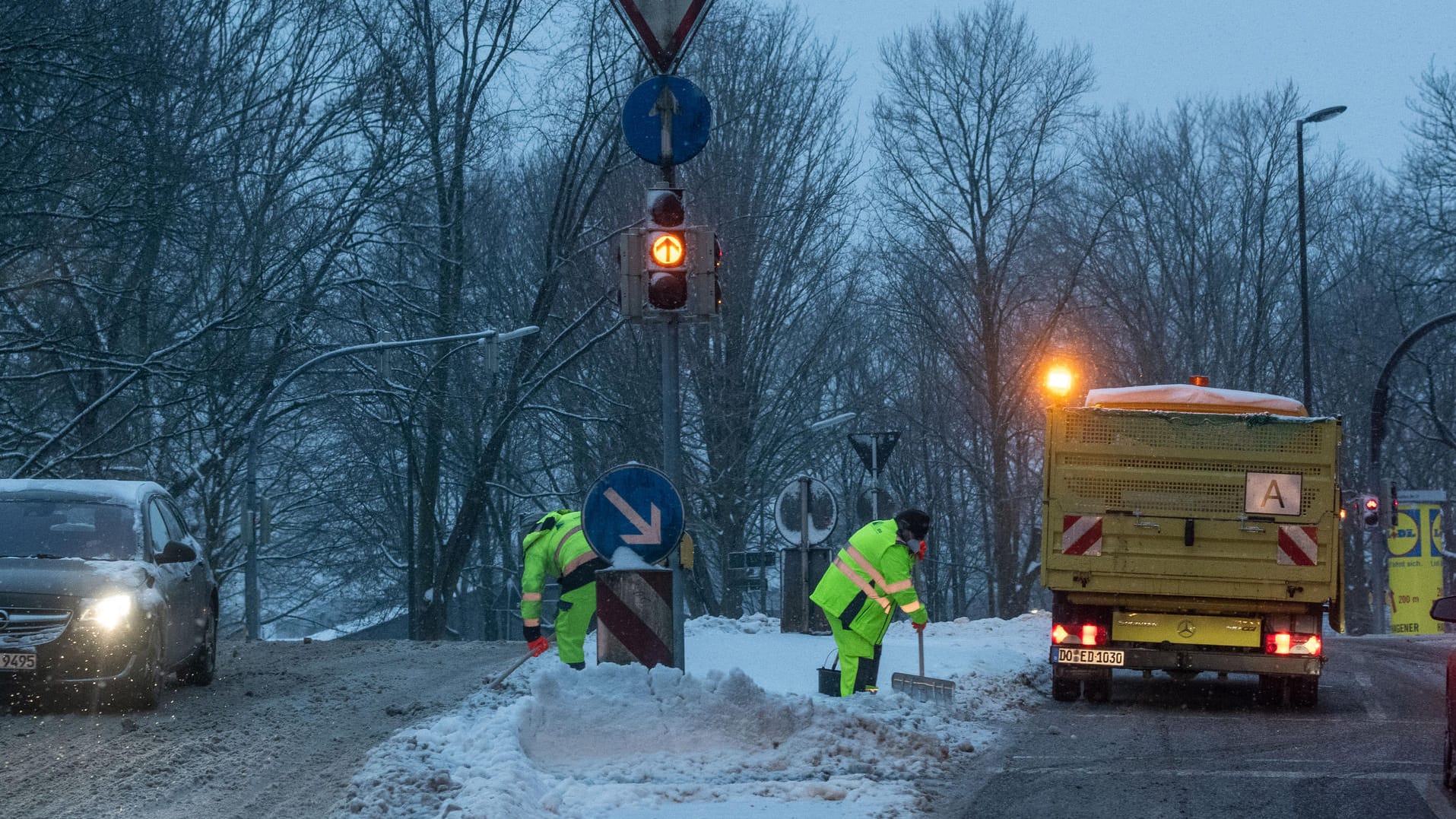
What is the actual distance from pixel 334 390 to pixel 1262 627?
875 inches

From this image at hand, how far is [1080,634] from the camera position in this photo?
484 inches

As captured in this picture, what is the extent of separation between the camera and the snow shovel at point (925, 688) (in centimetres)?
1136

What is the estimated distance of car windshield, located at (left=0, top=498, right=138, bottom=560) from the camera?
1094 centimetres

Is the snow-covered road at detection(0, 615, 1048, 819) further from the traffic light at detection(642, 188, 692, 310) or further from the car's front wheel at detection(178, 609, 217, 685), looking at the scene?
the traffic light at detection(642, 188, 692, 310)

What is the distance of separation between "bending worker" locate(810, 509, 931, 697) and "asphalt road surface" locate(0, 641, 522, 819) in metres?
2.74

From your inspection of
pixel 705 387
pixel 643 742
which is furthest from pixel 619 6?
pixel 705 387

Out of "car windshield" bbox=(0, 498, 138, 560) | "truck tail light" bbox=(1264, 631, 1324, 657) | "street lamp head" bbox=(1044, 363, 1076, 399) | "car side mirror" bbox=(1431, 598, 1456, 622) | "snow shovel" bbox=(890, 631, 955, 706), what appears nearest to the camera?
"car side mirror" bbox=(1431, 598, 1456, 622)

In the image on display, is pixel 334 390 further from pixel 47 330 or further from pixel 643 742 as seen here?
pixel 643 742

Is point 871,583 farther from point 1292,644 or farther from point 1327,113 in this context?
point 1327,113

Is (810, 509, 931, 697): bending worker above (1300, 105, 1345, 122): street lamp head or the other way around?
the other way around

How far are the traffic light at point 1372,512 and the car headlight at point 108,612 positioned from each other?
2539 cm

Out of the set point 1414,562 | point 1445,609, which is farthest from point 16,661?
point 1414,562

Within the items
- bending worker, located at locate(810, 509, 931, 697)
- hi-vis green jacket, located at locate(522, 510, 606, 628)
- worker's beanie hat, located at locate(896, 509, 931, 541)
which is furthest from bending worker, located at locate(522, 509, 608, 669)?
worker's beanie hat, located at locate(896, 509, 931, 541)

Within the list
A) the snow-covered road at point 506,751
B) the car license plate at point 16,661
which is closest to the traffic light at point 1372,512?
the snow-covered road at point 506,751
